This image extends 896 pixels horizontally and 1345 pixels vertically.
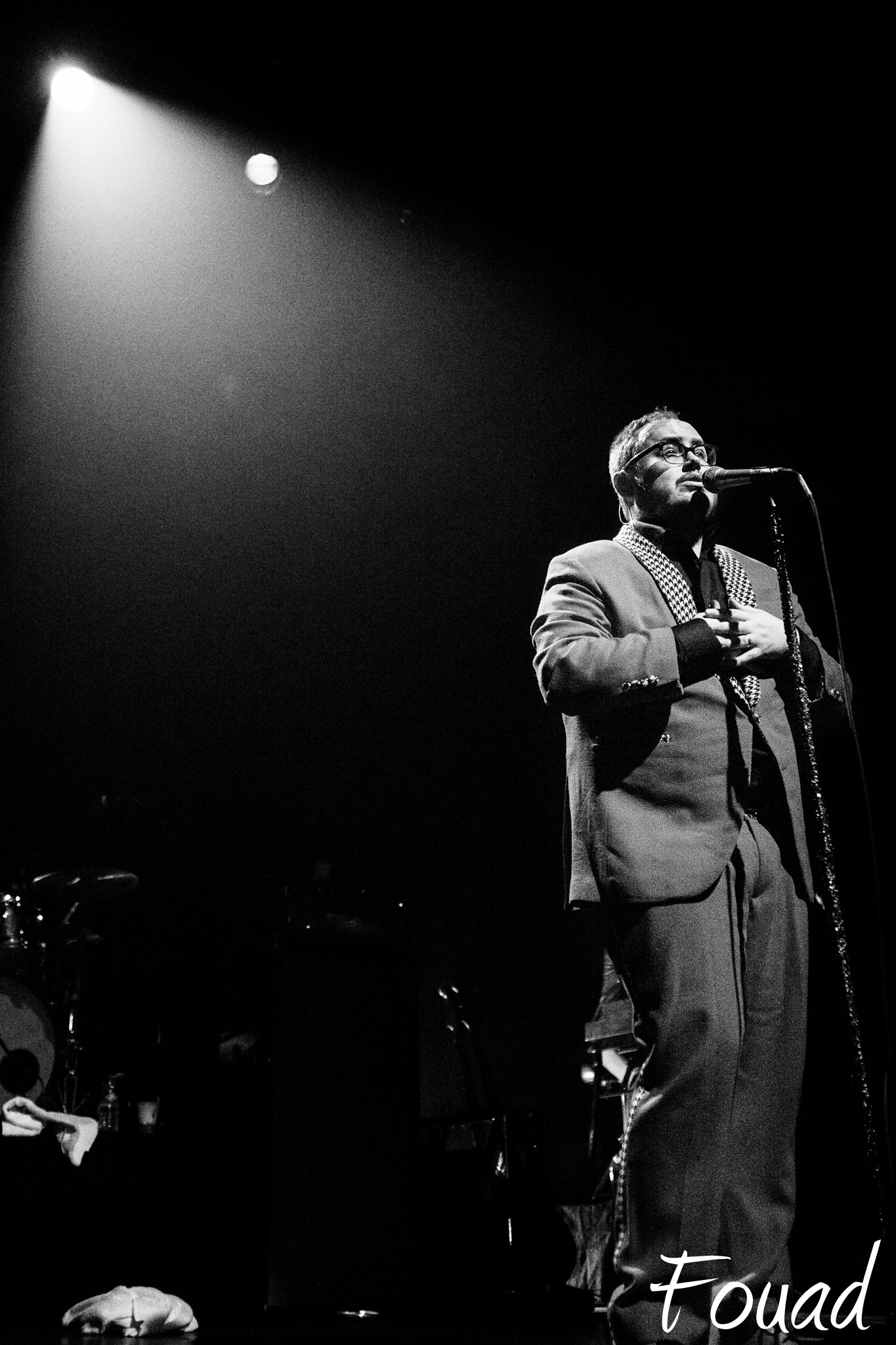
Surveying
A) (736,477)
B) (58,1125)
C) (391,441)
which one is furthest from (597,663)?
(391,441)

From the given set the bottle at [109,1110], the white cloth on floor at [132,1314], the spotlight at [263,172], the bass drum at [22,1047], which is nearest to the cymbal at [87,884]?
the bass drum at [22,1047]

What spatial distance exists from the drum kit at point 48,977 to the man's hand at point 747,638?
2.93 meters

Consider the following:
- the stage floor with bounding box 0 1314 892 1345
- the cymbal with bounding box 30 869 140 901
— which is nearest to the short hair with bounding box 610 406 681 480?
the stage floor with bounding box 0 1314 892 1345

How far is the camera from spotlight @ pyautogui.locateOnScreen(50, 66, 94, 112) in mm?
3984

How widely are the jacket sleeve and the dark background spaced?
711mm

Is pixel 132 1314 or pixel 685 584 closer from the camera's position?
pixel 685 584

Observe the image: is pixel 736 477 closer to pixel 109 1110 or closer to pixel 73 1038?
pixel 109 1110

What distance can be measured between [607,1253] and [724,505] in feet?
7.58

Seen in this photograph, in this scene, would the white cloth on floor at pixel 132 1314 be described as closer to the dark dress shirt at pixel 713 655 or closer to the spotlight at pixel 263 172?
the dark dress shirt at pixel 713 655

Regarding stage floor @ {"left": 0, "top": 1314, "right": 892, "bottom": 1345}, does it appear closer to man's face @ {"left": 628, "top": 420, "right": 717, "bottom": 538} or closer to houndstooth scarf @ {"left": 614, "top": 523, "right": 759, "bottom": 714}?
houndstooth scarf @ {"left": 614, "top": 523, "right": 759, "bottom": 714}

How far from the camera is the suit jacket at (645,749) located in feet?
6.24

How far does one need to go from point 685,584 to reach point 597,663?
1.18 ft

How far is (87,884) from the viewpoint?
4340mm

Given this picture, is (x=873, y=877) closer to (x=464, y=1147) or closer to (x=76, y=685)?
(x=464, y=1147)
